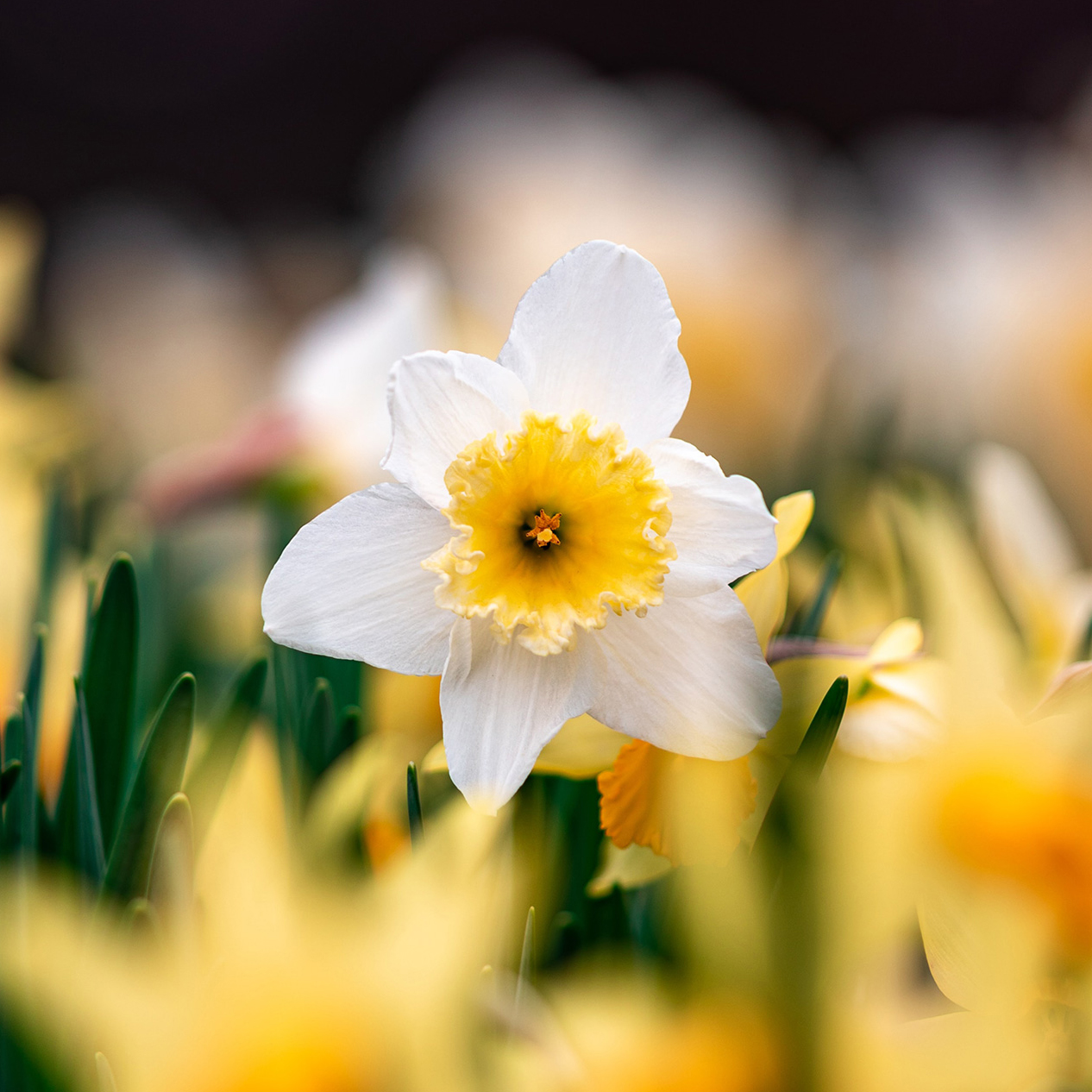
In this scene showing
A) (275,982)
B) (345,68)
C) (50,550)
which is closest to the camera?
(275,982)

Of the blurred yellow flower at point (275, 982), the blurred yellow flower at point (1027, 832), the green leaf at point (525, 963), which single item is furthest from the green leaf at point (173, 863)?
the blurred yellow flower at point (1027, 832)

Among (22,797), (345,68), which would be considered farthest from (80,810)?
(345,68)

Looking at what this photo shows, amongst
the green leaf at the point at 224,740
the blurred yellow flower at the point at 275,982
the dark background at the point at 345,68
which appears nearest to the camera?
the blurred yellow flower at the point at 275,982

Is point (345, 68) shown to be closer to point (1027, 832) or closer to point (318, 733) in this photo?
point (318, 733)

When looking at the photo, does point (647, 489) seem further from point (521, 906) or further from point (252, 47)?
point (252, 47)

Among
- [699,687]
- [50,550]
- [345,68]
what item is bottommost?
[50,550]

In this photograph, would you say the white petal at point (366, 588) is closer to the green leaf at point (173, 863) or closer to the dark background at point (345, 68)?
the green leaf at point (173, 863)

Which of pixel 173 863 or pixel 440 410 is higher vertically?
pixel 440 410
